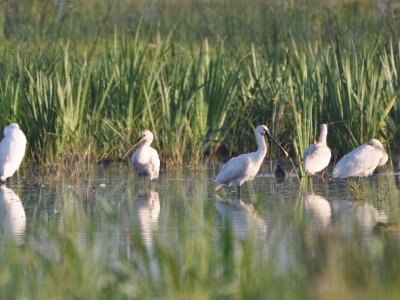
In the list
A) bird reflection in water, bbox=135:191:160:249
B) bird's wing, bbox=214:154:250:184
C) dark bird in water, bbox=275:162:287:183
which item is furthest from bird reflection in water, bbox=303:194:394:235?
dark bird in water, bbox=275:162:287:183

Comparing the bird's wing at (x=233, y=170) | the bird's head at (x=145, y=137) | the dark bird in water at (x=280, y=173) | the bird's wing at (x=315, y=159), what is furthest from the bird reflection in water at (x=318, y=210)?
the bird's head at (x=145, y=137)

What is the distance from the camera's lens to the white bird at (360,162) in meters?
13.0

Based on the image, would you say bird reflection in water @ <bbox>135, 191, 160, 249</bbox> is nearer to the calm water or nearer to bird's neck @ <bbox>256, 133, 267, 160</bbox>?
the calm water

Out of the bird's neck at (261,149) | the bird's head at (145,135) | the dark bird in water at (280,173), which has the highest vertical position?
the bird's head at (145,135)

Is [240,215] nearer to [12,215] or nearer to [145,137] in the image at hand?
[12,215]

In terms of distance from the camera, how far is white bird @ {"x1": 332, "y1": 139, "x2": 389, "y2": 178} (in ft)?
42.5

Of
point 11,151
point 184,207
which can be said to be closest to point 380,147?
point 184,207

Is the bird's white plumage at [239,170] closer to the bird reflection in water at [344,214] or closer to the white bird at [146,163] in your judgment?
the bird reflection in water at [344,214]

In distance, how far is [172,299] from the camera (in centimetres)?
541

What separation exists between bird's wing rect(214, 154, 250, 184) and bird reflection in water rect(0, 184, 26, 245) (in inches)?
83.4

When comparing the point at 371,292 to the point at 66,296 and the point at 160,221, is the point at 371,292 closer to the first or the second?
the point at 66,296

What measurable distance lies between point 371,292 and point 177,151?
9613 mm

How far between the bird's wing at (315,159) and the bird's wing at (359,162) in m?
0.18

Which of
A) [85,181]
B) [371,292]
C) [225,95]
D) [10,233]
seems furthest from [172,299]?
[225,95]
